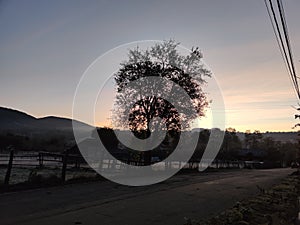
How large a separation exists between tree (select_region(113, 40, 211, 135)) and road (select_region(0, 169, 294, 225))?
12695 mm

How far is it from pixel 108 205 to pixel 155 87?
17.3 m

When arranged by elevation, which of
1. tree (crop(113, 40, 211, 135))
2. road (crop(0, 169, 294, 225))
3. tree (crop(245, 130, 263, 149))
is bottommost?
road (crop(0, 169, 294, 225))

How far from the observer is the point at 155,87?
1085 inches

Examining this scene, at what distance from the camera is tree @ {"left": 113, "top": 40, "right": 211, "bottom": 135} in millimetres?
27688

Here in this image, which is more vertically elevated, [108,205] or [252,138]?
[252,138]

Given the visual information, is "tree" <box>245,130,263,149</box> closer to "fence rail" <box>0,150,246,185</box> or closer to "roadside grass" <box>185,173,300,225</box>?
"fence rail" <box>0,150,246,185</box>

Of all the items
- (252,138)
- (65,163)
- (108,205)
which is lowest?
(108,205)

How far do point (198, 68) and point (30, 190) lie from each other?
1806 cm

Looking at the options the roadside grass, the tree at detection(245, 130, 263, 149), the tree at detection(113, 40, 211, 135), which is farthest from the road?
the tree at detection(245, 130, 263, 149)

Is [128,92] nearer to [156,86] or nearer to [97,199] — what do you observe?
[156,86]

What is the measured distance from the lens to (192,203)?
477 inches

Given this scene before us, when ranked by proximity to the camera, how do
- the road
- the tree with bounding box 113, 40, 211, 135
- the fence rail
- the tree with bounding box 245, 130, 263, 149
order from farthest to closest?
the tree with bounding box 245, 130, 263, 149
the tree with bounding box 113, 40, 211, 135
the fence rail
the road

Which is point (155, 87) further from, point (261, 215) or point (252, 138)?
point (252, 138)

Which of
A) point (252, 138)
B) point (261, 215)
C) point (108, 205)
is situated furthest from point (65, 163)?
point (252, 138)
